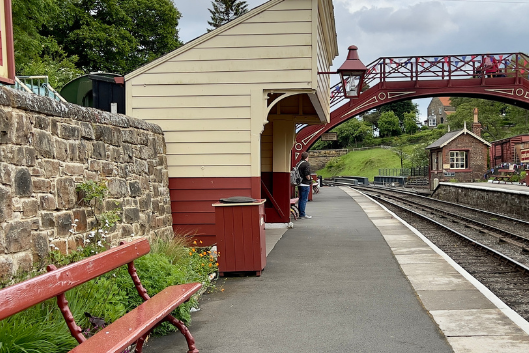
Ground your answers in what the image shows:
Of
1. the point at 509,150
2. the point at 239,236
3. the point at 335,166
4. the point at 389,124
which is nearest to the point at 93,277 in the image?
the point at 239,236

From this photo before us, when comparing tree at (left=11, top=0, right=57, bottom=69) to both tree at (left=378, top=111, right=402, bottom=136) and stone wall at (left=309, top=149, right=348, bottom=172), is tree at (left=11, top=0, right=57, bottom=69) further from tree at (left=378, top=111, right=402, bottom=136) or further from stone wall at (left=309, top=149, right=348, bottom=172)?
tree at (left=378, top=111, right=402, bottom=136)

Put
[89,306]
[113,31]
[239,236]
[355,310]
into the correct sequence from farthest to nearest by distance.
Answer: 1. [113,31]
2. [239,236]
3. [355,310]
4. [89,306]

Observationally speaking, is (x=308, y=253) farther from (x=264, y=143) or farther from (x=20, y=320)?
(x=20, y=320)

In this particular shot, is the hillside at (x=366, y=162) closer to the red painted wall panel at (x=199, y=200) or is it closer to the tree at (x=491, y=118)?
the tree at (x=491, y=118)

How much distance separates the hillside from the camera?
237ft

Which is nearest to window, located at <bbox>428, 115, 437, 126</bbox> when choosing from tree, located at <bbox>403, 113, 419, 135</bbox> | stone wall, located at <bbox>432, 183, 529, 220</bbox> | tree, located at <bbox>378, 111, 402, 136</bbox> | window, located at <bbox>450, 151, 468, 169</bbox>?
tree, located at <bbox>403, 113, 419, 135</bbox>

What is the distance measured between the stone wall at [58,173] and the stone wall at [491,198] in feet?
47.5

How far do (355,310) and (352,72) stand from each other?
585 cm

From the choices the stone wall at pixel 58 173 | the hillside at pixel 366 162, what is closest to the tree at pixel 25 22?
the stone wall at pixel 58 173

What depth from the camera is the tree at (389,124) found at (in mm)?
91500

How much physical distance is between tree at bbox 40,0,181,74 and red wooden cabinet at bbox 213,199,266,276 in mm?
29217

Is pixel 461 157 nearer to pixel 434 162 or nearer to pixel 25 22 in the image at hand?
pixel 434 162

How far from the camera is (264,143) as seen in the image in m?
13.2

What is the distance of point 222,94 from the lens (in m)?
9.12
